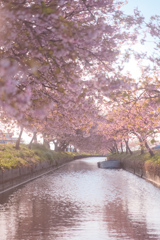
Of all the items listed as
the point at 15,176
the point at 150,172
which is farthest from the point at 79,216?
the point at 150,172

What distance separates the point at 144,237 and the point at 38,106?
14.4 ft

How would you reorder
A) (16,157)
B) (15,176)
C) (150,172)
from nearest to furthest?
(15,176)
(150,172)
(16,157)

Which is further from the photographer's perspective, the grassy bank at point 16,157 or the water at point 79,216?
the grassy bank at point 16,157

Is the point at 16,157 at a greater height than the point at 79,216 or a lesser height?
greater

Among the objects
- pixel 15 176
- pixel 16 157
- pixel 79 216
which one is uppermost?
pixel 16 157

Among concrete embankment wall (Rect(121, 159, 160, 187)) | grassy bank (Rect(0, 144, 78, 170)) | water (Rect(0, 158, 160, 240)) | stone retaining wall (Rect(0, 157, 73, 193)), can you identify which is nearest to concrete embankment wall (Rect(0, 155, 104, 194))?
stone retaining wall (Rect(0, 157, 73, 193))

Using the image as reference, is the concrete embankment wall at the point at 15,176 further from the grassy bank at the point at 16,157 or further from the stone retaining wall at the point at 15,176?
the grassy bank at the point at 16,157

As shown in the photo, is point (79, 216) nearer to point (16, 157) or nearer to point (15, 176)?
point (15, 176)

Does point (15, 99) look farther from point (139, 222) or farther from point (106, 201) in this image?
point (106, 201)

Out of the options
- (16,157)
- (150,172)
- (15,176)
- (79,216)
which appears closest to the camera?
(79,216)

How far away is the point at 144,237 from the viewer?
298 inches

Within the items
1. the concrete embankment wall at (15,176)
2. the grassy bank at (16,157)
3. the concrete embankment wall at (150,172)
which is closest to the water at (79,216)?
the concrete embankment wall at (15,176)

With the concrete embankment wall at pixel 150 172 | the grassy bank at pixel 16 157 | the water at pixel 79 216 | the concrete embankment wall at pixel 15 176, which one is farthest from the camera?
the concrete embankment wall at pixel 150 172

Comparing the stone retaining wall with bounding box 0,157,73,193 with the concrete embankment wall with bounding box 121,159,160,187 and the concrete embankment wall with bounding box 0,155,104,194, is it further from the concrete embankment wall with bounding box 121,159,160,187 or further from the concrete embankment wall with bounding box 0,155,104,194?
the concrete embankment wall with bounding box 121,159,160,187
